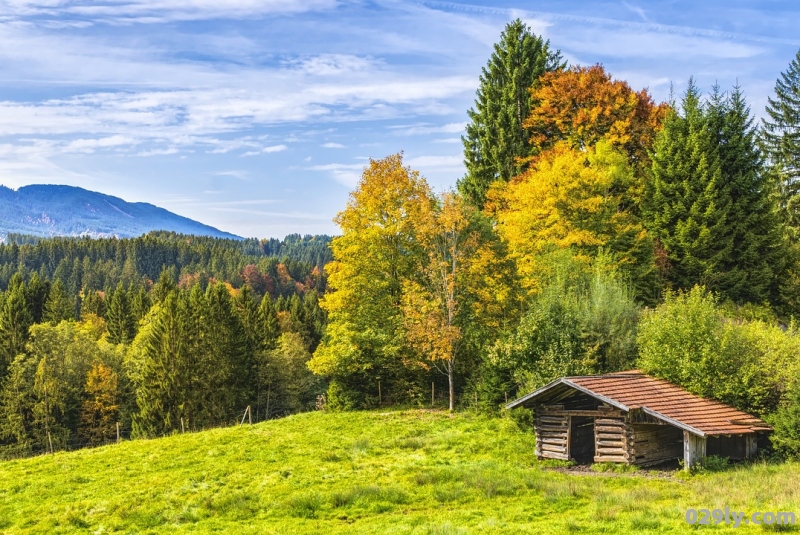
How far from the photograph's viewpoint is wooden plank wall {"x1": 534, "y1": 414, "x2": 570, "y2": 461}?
27188 mm

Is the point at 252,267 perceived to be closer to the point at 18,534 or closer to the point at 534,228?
the point at 534,228

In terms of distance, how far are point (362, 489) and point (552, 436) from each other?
9.74 meters

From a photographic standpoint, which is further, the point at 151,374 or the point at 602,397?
the point at 151,374

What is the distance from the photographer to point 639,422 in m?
25.5

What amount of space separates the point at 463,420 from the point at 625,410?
37.1 ft

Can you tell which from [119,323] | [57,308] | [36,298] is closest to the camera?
[119,323]

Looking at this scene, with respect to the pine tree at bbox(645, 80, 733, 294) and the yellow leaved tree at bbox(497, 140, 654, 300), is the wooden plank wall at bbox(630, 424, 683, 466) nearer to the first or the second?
the yellow leaved tree at bbox(497, 140, 654, 300)

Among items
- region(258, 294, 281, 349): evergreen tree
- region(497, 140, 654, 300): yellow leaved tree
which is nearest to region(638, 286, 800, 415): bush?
region(497, 140, 654, 300): yellow leaved tree

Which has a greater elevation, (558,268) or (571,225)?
(571,225)

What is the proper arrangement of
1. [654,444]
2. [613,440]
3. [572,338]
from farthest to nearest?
[572,338]
[654,444]
[613,440]

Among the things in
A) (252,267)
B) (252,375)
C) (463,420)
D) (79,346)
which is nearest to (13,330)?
(79,346)

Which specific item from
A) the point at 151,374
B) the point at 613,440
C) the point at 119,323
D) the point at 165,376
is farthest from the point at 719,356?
the point at 119,323

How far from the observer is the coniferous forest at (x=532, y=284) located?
32625 millimetres

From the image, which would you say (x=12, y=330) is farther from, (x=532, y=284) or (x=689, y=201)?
(x=689, y=201)
